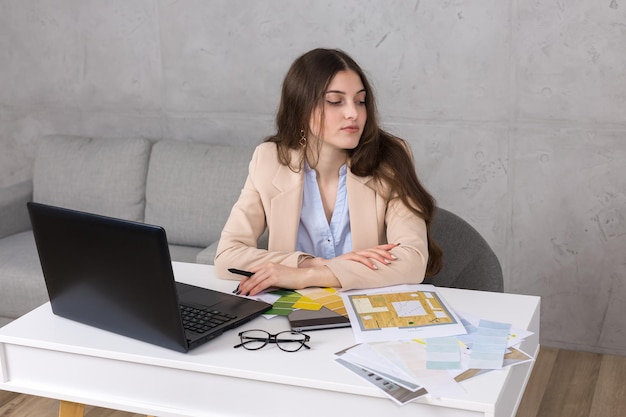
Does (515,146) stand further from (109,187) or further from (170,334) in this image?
(170,334)

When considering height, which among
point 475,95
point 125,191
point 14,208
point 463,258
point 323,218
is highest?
point 475,95

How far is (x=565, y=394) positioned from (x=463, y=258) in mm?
1099

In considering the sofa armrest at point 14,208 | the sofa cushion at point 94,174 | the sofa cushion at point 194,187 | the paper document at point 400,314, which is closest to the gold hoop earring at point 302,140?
the paper document at point 400,314

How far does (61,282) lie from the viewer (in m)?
2.06

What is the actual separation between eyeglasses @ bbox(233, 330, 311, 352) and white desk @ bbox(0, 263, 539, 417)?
0.07ft

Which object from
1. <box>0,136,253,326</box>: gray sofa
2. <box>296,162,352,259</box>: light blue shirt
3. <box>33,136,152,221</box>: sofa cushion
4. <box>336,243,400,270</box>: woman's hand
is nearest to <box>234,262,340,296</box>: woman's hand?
<box>336,243,400,270</box>: woman's hand

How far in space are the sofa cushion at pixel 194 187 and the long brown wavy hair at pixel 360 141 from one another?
4.20 ft

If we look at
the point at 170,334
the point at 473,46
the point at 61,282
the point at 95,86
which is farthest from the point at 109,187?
the point at 170,334

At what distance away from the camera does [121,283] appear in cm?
190

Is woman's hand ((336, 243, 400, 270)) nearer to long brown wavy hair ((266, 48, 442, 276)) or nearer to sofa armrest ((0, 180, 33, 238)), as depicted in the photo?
long brown wavy hair ((266, 48, 442, 276))

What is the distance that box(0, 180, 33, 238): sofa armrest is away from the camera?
4230mm

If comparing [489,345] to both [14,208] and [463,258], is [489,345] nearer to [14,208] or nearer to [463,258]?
[463,258]

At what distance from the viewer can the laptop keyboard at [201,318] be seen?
1989 mm

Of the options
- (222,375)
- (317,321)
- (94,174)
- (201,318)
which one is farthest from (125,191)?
(222,375)
